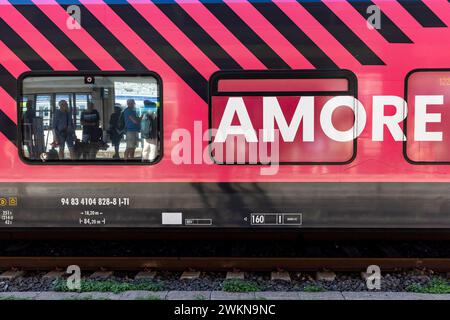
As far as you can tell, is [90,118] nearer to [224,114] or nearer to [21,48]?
[21,48]

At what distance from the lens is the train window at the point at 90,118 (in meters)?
3.87

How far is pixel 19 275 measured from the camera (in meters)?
4.25

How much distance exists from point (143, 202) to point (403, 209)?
7.65 ft

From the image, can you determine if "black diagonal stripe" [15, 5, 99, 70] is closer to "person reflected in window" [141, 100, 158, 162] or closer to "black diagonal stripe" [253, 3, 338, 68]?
"person reflected in window" [141, 100, 158, 162]

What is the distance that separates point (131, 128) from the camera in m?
3.90

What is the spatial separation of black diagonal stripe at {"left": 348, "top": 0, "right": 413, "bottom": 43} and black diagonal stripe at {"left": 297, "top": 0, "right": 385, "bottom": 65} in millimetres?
184

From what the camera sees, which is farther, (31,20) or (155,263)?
(155,263)

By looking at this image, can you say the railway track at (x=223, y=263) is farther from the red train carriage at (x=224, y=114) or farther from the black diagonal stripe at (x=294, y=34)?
the black diagonal stripe at (x=294, y=34)

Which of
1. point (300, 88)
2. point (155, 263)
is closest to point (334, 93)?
point (300, 88)

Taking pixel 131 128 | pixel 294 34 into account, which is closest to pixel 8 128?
pixel 131 128

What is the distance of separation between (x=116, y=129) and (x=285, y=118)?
1.53 metres

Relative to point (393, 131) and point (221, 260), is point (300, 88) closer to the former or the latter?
point (393, 131)

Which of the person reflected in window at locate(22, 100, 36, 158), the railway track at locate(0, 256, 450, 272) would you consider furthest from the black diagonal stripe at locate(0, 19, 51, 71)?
the railway track at locate(0, 256, 450, 272)

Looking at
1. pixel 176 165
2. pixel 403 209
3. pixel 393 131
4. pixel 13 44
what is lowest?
pixel 403 209
